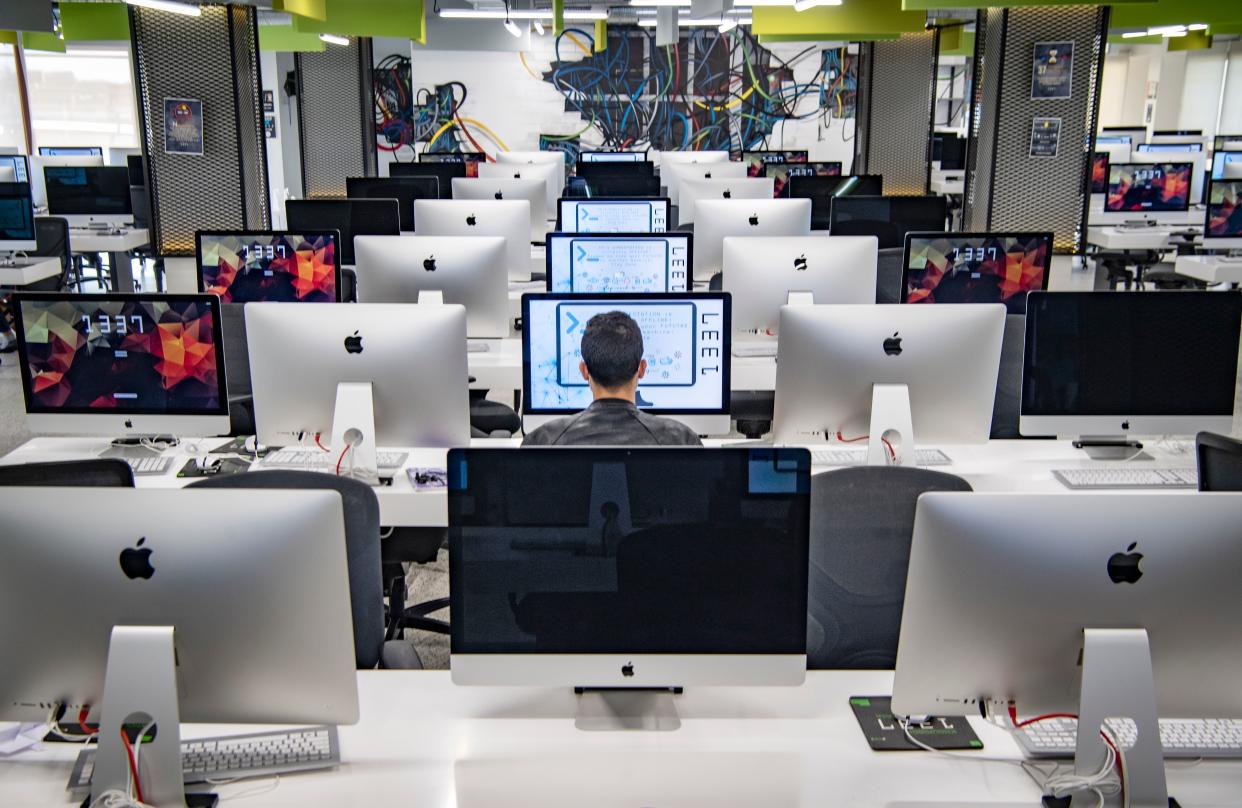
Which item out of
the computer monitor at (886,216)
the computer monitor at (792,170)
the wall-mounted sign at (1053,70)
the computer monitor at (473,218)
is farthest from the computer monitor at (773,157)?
the computer monitor at (473,218)

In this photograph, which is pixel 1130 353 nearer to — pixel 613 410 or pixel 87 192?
pixel 613 410

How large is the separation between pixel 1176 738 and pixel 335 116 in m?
13.1

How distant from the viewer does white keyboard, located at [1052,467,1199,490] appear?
384cm

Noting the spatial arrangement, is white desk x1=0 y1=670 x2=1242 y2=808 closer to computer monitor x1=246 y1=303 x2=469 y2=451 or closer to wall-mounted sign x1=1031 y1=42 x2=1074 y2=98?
computer monitor x1=246 y1=303 x2=469 y2=451

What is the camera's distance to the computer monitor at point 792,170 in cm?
1151

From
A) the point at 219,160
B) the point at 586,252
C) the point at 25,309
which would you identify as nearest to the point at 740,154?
the point at 219,160

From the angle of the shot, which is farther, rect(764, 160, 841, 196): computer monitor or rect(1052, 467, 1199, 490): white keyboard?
rect(764, 160, 841, 196): computer monitor

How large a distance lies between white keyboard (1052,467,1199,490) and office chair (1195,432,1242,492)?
1009 mm

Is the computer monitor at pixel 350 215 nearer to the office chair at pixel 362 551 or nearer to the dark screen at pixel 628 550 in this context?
the office chair at pixel 362 551

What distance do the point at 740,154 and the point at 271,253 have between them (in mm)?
9550

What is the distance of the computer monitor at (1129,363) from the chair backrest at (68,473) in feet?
9.42

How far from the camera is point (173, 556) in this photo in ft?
6.47

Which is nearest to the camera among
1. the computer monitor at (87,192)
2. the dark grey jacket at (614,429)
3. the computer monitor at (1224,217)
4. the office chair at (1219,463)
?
the office chair at (1219,463)

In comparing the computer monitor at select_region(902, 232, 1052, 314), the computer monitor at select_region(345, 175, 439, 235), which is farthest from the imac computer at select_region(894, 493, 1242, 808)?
the computer monitor at select_region(345, 175, 439, 235)
